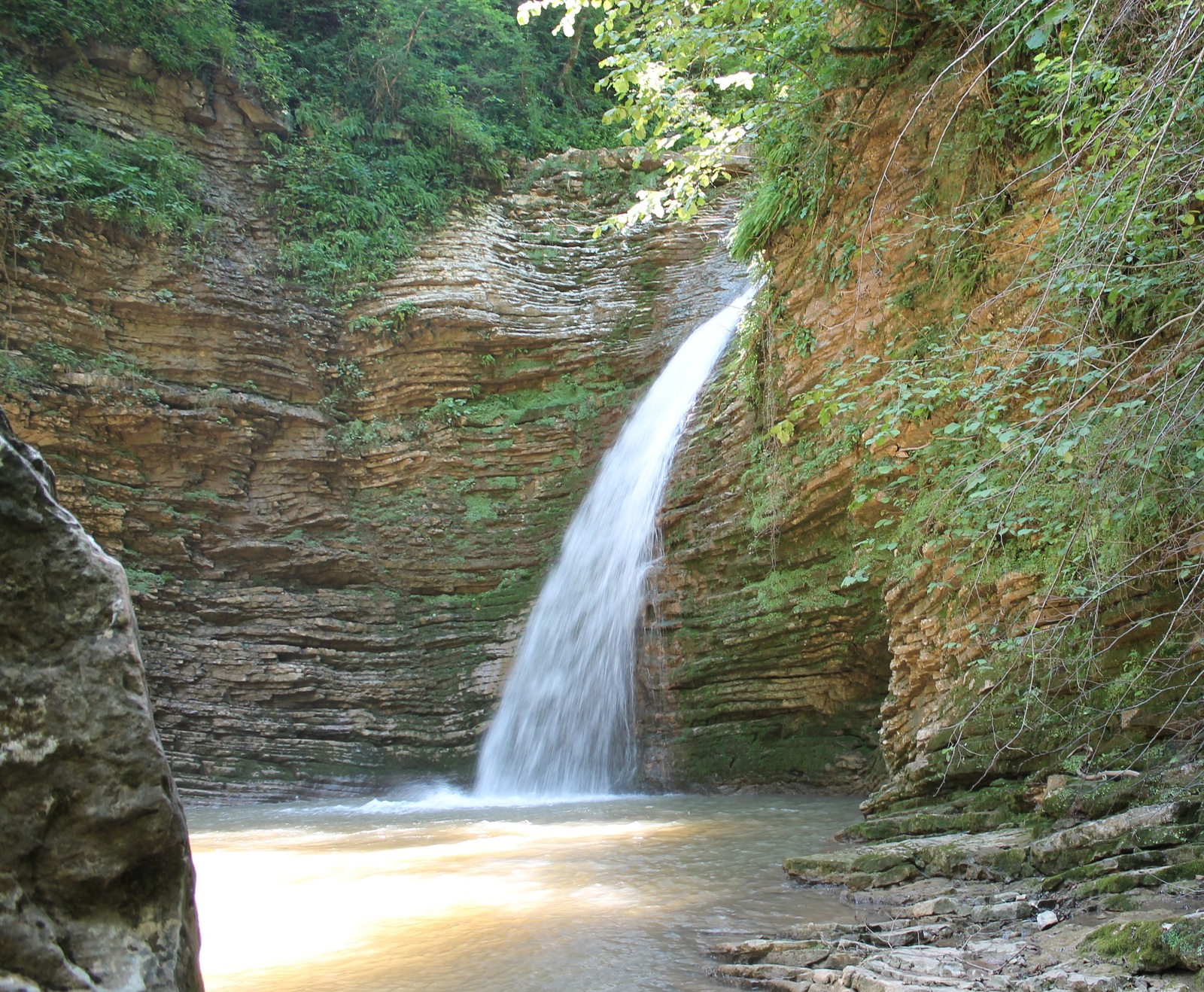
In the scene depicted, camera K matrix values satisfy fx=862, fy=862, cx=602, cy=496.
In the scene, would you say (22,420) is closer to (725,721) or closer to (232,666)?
(232,666)

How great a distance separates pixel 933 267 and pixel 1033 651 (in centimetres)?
315

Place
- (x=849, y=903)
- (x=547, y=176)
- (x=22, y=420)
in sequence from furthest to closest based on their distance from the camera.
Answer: (x=547, y=176), (x=22, y=420), (x=849, y=903)

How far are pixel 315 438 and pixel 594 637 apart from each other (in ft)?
18.5

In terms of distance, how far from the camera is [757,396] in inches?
348

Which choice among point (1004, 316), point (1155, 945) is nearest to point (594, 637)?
point (1004, 316)

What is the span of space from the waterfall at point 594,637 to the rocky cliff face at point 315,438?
670 millimetres

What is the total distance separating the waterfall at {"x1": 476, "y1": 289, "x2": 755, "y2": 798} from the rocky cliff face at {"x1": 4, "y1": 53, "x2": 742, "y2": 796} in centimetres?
67

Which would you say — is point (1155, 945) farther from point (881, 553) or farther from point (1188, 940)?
point (881, 553)

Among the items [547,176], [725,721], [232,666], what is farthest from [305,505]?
[547,176]

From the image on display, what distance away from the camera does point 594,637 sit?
34.8ft

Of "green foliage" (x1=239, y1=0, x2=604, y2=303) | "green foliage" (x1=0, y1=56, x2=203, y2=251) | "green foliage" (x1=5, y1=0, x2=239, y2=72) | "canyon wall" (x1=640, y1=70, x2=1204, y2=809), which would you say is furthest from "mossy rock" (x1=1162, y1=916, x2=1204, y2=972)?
"green foliage" (x1=5, y1=0, x2=239, y2=72)

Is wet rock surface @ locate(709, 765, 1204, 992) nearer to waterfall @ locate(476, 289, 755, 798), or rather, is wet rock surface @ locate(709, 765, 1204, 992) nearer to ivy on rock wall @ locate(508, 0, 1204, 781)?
ivy on rock wall @ locate(508, 0, 1204, 781)

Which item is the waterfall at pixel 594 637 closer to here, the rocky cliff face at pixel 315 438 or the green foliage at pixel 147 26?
the rocky cliff face at pixel 315 438

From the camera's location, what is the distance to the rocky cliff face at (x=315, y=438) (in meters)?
11.3
